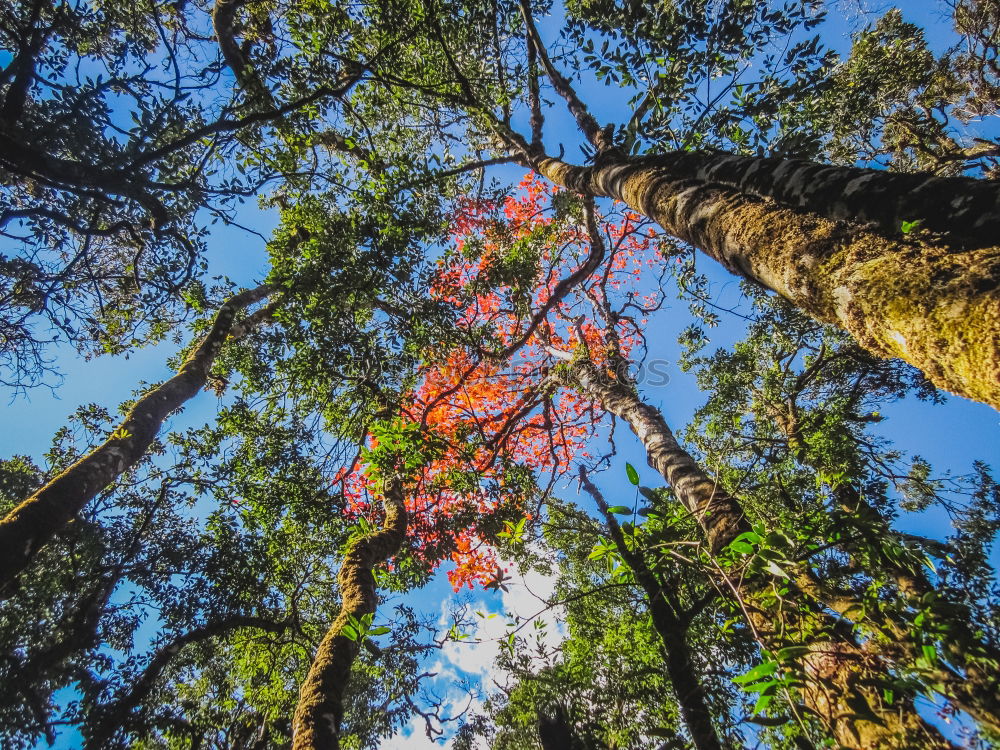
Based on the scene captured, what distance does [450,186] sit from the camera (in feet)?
32.1

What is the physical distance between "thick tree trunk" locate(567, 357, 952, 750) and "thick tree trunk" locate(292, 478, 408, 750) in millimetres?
2487

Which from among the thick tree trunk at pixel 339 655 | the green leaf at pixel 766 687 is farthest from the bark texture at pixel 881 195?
the thick tree trunk at pixel 339 655

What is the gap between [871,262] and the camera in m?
1.75

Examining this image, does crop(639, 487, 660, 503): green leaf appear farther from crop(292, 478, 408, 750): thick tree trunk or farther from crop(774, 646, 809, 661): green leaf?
crop(292, 478, 408, 750): thick tree trunk

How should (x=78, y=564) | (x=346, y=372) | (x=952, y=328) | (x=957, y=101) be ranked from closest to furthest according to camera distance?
(x=952, y=328) → (x=346, y=372) → (x=78, y=564) → (x=957, y=101)

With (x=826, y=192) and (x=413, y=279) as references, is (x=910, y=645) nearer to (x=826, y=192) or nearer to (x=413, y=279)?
(x=826, y=192)

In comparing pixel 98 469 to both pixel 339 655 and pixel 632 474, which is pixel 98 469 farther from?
pixel 632 474

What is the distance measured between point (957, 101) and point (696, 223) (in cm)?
1635

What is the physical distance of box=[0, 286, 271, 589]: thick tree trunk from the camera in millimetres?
4371

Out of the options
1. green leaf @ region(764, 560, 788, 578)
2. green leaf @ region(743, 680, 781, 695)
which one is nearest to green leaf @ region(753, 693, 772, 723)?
green leaf @ region(743, 680, 781, 695)

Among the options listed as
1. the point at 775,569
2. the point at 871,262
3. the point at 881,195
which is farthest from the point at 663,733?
the point at 881,195

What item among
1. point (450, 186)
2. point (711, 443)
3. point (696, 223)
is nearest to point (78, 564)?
point (450, 186)

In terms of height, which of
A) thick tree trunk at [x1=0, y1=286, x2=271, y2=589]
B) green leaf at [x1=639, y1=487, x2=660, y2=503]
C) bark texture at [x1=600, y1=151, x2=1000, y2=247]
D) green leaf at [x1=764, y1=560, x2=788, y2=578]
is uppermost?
thick tree trunk at [x1=0, y1=286, x2=271, y2=589]

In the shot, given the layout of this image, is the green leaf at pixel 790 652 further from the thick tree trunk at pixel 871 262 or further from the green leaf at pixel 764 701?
the thick tree trunk at pixel 871 262
